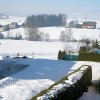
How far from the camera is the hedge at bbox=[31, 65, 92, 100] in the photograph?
29.5 ft

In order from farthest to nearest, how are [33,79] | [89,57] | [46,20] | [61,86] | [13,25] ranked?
[46,20] → [13,25] → [89,57] → [33,79] → [61,86]

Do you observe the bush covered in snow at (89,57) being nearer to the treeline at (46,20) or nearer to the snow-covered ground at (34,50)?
Result: the snow-covered ground at (34,50)

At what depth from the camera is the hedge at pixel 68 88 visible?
899 centimetres

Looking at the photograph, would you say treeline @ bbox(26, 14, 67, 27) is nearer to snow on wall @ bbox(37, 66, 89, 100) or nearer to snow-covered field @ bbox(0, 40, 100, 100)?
snow-covered field @ bbox(0, 40, 100, 100)

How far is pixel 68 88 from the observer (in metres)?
10.5

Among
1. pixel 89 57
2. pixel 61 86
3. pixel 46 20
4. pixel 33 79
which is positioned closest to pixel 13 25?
pixel 46 20

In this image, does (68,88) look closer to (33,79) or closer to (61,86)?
(61,86)

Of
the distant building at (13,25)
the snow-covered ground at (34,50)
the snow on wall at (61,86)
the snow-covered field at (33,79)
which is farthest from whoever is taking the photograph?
the distant building at (13,25)

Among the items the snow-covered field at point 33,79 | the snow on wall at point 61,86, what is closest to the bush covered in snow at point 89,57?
the snow-covered field at point 33,79

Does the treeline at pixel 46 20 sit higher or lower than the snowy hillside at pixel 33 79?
higher

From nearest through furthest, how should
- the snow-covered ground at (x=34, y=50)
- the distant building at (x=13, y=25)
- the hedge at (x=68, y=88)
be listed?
the hedge at (x=68, y=88) < the snow-covered ground at (x=34, y=50) < the distant building at (x=13, y=25)

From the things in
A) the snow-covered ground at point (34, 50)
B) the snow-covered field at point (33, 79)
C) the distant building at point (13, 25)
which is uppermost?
the distant building at point (13, 25)

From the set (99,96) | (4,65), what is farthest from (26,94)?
(4,65)

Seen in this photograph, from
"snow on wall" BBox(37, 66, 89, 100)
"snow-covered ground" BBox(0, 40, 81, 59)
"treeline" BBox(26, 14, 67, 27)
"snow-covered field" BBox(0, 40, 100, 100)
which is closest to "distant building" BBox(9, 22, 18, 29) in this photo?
"treeline" BBox(26, 14, 67, 27)
